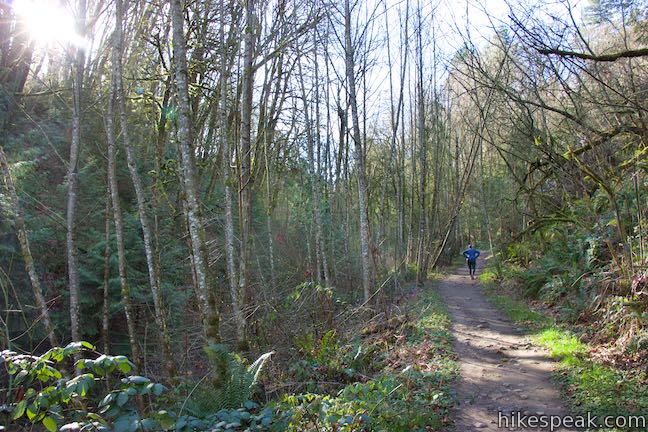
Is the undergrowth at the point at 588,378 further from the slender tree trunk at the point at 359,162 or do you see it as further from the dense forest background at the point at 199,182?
the slender tree trunk at the point at 359,162

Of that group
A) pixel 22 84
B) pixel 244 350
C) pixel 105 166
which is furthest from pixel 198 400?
pixel 22 84

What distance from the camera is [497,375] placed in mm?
6098

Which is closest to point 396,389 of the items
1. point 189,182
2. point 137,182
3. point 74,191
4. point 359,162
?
point 189,182

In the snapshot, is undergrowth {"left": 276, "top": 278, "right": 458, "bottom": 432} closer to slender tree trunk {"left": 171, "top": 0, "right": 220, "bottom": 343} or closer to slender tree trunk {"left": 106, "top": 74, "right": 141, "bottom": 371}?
slender tree trunk {"left": 171, "top": 0, "right": 220, "bottom": 343}

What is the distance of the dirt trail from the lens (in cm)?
488

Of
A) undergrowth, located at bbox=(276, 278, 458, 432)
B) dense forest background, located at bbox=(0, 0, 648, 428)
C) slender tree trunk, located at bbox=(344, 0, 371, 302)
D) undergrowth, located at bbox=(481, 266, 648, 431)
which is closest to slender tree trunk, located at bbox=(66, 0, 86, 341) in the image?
dense forest background, located at bbox=(0, 0, 648, 428)

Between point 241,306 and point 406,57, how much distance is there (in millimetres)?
11225

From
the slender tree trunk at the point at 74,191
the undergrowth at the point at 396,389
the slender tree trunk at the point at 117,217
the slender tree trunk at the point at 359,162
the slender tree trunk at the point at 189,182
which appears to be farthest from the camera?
the slender tree trunk at the point at 359,162

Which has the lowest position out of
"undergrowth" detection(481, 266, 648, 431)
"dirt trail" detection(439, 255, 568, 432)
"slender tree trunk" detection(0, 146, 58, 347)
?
"dirt trail" detection(439, 255, 568, 432)

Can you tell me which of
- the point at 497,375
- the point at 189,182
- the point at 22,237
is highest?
the point at 189,182

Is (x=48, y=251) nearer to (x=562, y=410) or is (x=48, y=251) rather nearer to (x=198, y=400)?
(x=198, y=400)

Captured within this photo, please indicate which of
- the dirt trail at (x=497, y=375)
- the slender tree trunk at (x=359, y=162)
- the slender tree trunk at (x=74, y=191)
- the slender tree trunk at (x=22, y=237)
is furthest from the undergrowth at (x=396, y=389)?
the slender tree trunk at (x=74, y=191)

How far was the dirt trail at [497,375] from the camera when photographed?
4883 millimetres

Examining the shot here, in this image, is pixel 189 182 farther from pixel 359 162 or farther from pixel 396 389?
pixel 359 162
